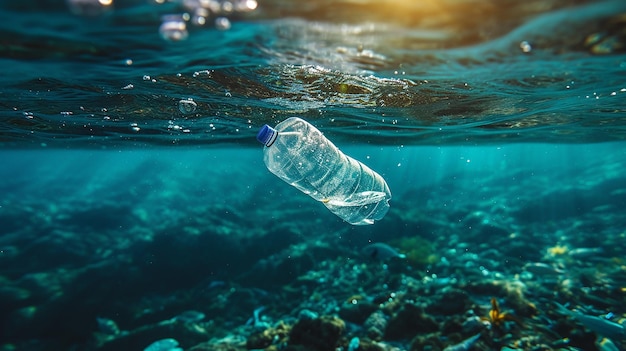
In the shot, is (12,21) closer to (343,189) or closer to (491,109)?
(343,189)

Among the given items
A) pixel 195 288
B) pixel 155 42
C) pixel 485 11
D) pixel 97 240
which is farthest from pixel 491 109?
pixel 97 240

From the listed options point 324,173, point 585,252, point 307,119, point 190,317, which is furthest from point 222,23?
point 585,252

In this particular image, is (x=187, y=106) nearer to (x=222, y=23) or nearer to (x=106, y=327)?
(x=222, y=23)

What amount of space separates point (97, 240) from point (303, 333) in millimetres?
12716

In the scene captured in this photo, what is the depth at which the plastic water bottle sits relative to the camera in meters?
8.05

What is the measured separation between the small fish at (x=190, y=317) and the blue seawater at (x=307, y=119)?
250 millimetres

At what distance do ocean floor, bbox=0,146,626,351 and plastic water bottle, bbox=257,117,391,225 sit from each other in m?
2.03

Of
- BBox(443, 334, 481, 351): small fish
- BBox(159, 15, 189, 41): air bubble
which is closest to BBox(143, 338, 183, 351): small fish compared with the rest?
BBox(443, 334, 481, 351): small fish

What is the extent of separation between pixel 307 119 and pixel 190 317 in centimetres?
794

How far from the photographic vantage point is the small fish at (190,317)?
372 inches

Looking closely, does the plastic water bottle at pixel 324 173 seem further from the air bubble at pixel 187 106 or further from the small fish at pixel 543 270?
the small fish at pixel 543 270

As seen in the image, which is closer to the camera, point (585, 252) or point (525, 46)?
point (525, 46)

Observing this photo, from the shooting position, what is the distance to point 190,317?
965cm

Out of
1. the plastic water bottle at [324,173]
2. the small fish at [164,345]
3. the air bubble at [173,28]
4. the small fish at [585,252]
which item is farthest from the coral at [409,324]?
the small fish at [585,252]
